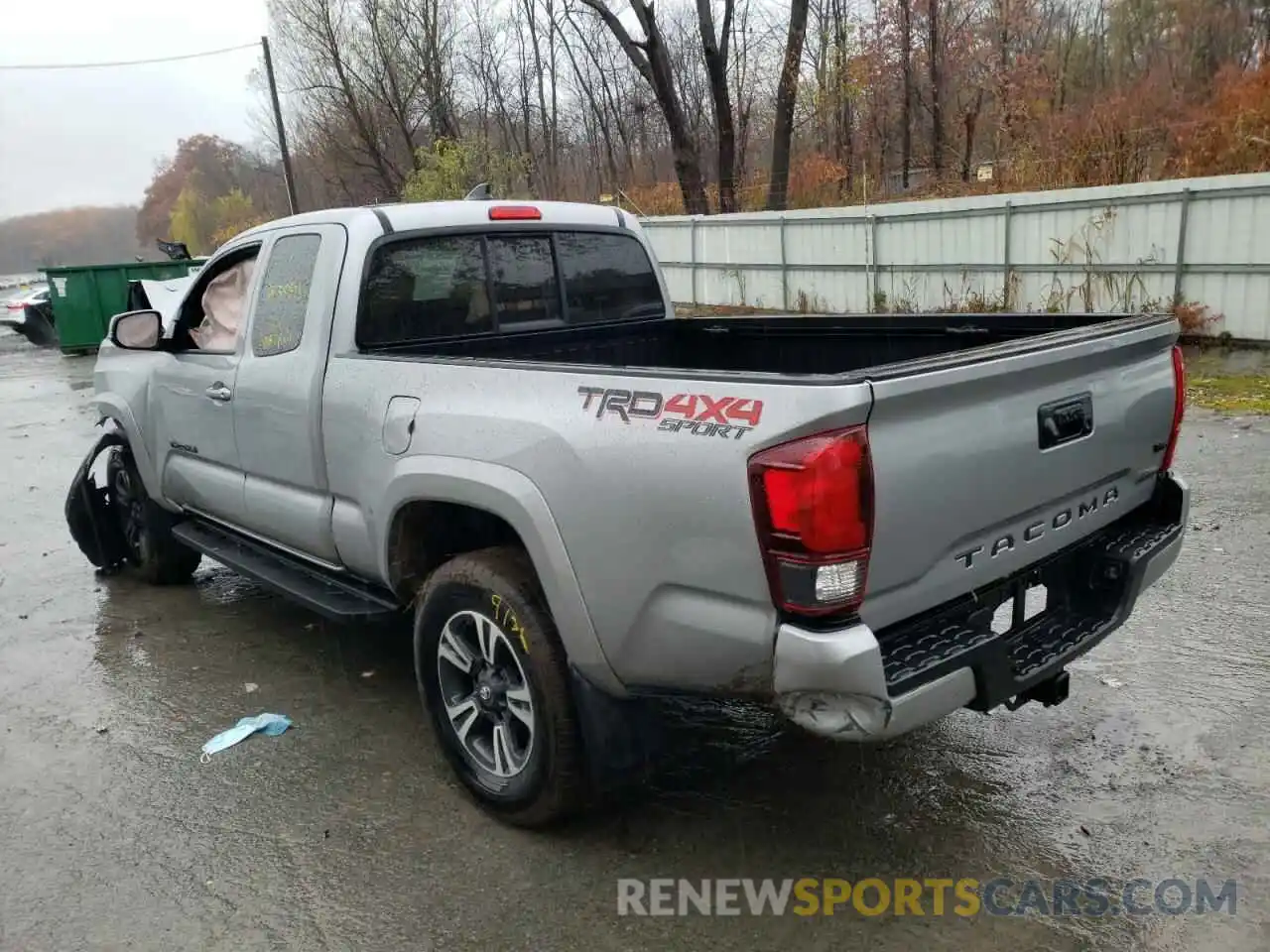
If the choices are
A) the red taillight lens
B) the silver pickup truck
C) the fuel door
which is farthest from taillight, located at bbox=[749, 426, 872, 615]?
the red taillight lens

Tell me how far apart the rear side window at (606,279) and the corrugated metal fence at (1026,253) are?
29.8 feet

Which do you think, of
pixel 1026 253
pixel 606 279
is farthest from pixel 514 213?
pixel 1026 253

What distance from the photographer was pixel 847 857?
117 inches

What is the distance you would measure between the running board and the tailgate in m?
2.11

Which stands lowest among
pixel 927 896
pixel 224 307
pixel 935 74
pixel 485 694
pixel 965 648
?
pixel 927 896

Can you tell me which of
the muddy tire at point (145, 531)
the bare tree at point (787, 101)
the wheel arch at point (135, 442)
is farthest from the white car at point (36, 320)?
the wheel arch at point (135, 442)

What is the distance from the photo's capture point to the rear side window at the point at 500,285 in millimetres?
3951

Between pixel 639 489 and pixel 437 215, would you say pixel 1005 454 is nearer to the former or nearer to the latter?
pixel 639 489

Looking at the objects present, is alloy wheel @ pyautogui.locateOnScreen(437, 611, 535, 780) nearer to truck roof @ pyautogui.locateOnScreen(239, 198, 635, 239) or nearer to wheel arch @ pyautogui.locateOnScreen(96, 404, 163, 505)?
truck roof @ pyautogui.locateOnScreen(239, 198, 635, 239)

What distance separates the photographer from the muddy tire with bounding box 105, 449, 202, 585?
570 centimetres

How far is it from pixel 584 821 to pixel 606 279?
2538mm

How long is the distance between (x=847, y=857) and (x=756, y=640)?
102 cm

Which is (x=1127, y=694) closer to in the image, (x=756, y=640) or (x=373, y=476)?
(x=756, y=640)

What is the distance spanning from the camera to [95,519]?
6.01m
